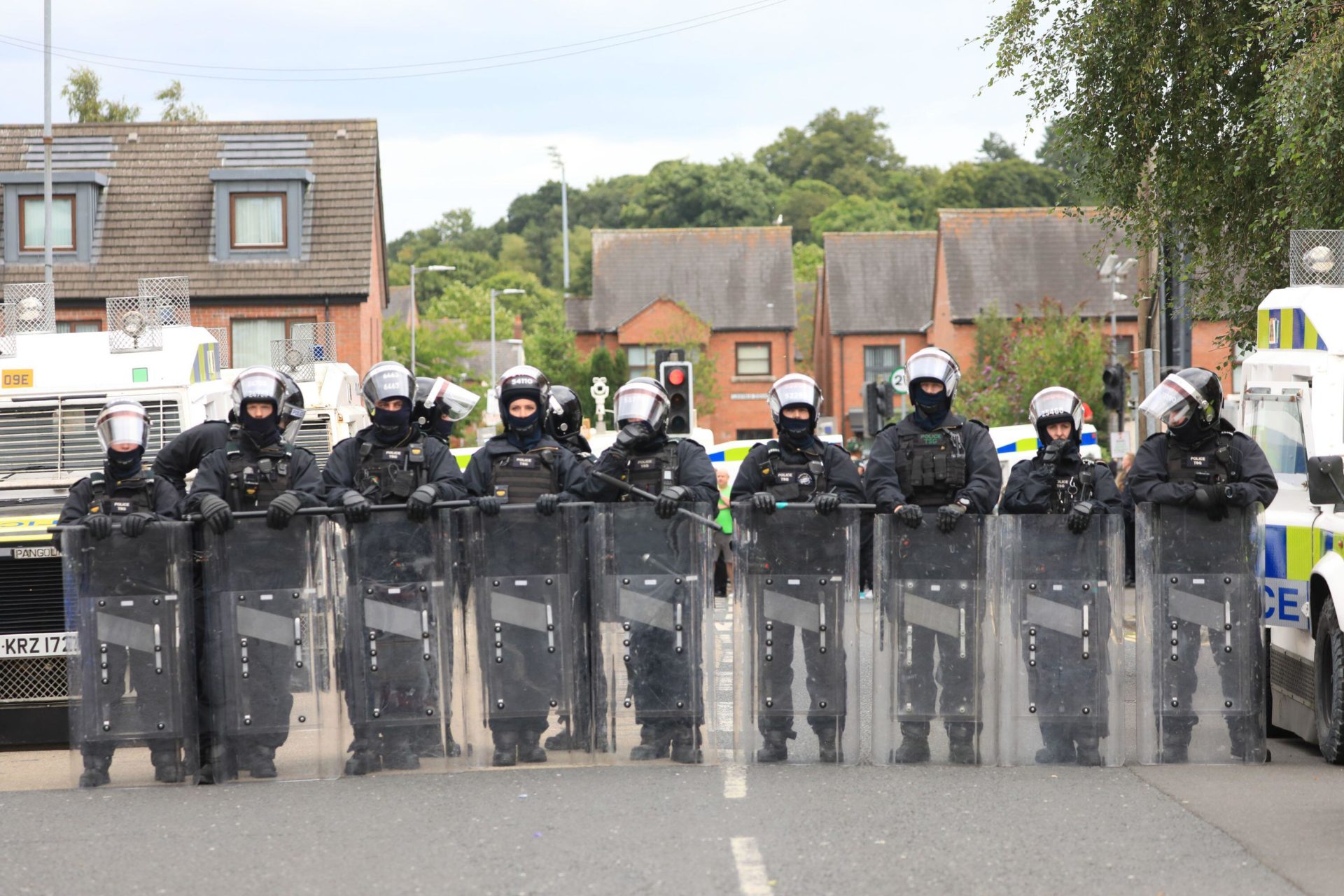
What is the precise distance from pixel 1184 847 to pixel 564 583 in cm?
345

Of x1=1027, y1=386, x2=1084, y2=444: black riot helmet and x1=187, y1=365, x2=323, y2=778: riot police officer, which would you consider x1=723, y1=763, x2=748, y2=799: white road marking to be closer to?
x1=187, y1=365, x2=323, y2=778: riot police officer

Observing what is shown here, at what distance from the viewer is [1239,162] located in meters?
14.5

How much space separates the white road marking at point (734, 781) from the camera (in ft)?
26.7

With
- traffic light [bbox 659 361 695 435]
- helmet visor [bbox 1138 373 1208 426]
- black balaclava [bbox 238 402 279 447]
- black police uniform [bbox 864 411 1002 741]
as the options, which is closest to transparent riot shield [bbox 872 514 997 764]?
black police uniform [bbox 864 411 1002 741]

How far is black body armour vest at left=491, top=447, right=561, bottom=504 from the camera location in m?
9.65

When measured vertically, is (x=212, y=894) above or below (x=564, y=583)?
below

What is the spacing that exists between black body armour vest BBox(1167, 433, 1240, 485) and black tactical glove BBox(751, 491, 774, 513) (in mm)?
2240

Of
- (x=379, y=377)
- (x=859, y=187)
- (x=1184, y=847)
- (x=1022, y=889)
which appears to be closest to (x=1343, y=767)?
(x=1184, y=847)

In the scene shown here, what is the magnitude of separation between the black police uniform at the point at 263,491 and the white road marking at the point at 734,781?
228cm

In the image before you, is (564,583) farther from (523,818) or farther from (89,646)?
(89,646)

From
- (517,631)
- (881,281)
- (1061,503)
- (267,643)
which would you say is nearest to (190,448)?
(267,643)

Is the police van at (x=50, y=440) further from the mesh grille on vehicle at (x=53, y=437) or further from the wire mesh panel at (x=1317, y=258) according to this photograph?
the wire mesh panel at (x=1317, y=258)

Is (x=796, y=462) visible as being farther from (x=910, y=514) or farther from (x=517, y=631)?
(x=517, y=631)

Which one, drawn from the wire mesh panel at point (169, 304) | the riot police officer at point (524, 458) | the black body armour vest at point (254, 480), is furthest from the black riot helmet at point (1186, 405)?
the wire mesh panel at point (169, 304)
